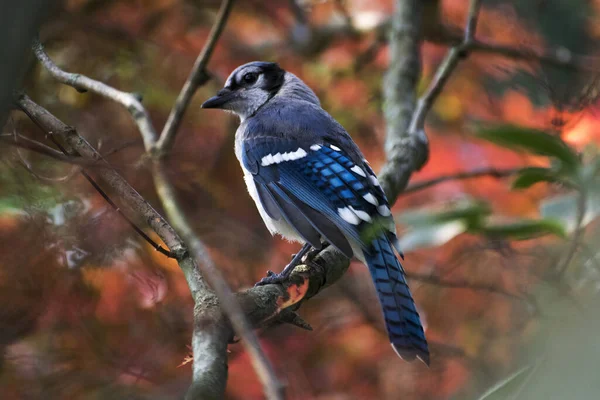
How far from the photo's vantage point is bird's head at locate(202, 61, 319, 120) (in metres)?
3.47

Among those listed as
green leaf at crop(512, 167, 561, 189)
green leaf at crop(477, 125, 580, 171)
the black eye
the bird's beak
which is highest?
the black eye

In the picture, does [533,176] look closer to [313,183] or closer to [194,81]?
[313,183]

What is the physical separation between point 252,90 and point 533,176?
235 centimetres

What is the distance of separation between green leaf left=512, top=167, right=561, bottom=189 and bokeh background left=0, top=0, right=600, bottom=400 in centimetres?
8

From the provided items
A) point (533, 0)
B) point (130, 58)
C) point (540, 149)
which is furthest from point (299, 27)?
point (540, 149)

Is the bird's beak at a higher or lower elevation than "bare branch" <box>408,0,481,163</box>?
higher

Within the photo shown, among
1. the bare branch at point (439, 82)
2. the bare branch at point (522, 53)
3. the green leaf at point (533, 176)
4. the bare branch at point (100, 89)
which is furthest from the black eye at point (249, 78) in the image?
the green leaf at point (533, 176)

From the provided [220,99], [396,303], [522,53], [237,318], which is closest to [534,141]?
[237,318]

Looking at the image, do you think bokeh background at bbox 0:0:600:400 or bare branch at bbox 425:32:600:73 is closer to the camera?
bokeh background at bbox 0:0:600:400

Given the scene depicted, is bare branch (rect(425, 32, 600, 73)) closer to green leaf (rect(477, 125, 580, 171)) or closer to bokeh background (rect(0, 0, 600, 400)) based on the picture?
bokeh background (rect(0, 0, 600, 400))

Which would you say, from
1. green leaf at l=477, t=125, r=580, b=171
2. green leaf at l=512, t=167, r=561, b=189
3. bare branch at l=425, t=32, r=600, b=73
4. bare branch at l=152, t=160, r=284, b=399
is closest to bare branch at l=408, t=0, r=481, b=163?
bare branch at l=425, t=32, r=600, b=73

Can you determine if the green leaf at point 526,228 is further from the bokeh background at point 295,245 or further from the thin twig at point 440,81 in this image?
the thin twig at point 440,81

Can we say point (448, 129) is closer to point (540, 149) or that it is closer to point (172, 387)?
point (172, 387)

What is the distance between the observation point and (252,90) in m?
3.54
